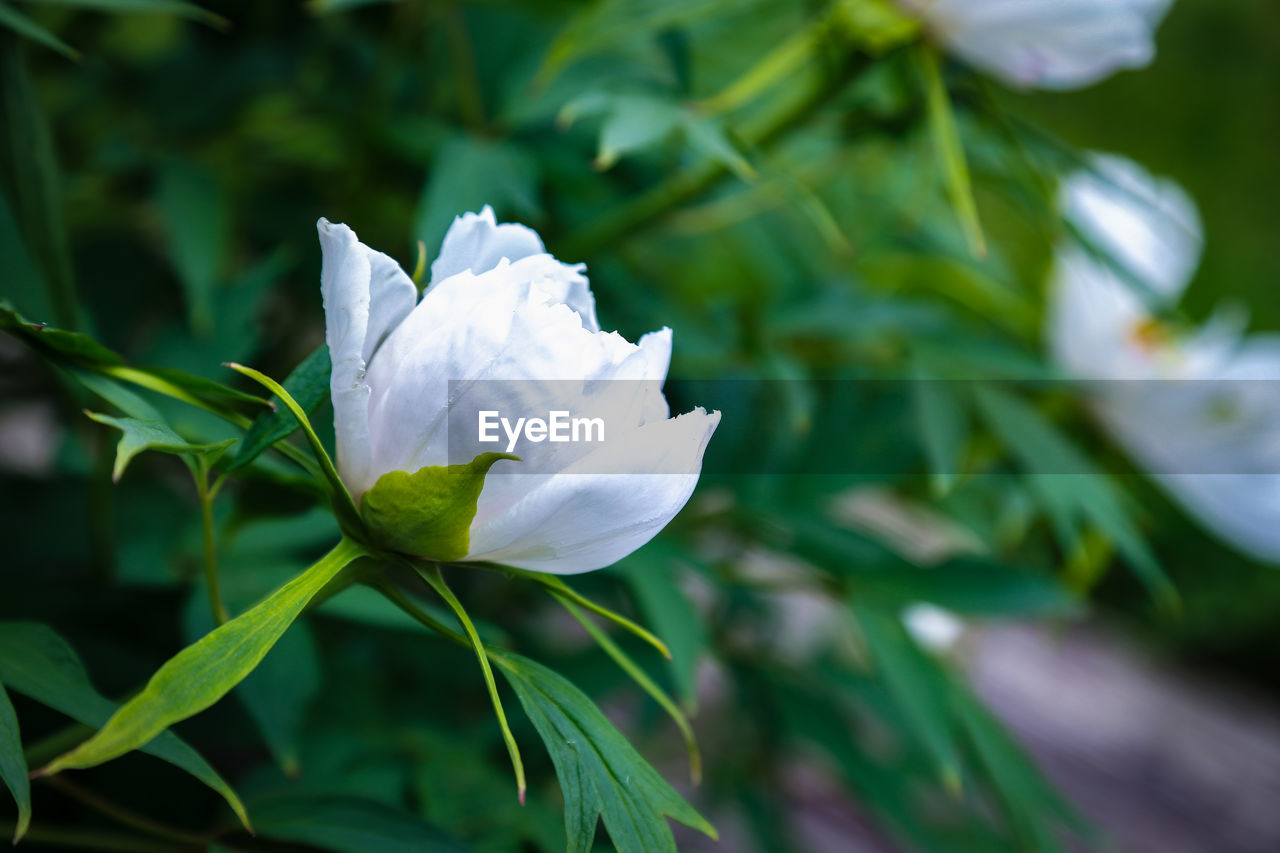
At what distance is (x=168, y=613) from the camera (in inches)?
14.8

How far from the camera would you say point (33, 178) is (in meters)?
0.27

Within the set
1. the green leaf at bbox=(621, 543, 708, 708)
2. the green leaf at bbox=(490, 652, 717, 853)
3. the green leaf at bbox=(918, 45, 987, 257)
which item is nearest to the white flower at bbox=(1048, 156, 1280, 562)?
the green leaf at bbox=(918, 45, 987, 257)

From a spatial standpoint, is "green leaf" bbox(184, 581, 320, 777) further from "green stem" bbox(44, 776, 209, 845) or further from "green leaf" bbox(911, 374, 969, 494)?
"green leaf" bbox(911, 374, 969, 494)

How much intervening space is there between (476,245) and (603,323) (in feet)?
0.58

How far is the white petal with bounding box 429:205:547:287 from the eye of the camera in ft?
0.66

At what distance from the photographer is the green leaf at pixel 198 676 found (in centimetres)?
16

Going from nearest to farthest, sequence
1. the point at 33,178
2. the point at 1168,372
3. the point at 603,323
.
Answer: the point at 33,178 → the point at 603,323 → the point at 1168,372

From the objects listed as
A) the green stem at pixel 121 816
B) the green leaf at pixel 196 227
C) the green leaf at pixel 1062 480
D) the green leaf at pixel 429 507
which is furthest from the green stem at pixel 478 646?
the green leaf at pixel 1062 480

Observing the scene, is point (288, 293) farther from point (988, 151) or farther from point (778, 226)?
point (988, 151)

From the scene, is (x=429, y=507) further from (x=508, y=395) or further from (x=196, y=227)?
→ (x=196, y=227)

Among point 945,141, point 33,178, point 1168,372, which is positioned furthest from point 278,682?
point 1168,372

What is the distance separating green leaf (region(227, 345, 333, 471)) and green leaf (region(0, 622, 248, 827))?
0.20 ft

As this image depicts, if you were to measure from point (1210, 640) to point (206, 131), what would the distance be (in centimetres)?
217

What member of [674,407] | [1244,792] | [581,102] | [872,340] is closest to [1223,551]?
[1244,792]
